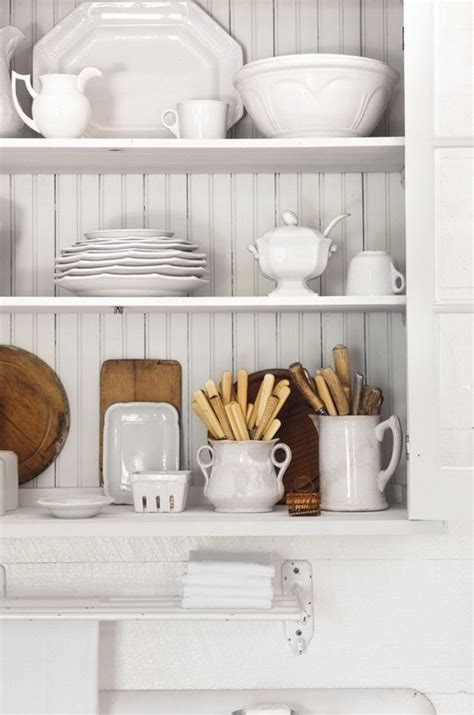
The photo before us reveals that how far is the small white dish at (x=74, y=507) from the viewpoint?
1.85 m

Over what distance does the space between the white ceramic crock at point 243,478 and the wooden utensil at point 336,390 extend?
0.44ft

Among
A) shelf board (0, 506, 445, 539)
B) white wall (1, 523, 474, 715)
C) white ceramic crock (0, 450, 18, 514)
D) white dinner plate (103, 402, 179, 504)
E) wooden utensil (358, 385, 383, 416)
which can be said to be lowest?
white wall (1, 523, 474, 715)

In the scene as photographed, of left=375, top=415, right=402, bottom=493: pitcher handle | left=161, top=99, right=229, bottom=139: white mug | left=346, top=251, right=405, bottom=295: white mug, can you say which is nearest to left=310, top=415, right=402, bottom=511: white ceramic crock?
left=375, top=415, right=402, bottom=493: pitcher handle

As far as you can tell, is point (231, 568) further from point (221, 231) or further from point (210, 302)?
point (221, 231)

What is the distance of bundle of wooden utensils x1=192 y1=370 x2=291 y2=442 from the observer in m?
1.93

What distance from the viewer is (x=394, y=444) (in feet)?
6.34

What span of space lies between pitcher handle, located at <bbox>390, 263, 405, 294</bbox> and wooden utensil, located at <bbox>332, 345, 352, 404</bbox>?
0.15 meters

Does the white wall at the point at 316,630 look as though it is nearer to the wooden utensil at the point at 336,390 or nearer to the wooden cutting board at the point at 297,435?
the wooden cutting board at the point at 297,435

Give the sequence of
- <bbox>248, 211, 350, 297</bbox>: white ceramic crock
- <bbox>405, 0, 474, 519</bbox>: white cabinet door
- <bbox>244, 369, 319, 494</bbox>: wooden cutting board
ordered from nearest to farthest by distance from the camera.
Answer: <bbox>405, 0, 474, 519</bbox>: white cabinet door, <bbox>248, 211, 350, 297</bbox>: white ceramic crock, <bbox>244, 369, 319, 494</bbox>: wooden cutting board

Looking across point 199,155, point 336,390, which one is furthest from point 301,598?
point 199,155

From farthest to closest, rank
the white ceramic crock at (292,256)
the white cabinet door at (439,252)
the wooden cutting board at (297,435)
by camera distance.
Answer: the wooden cutting board at (297,435), the white ceramic crock at (292,256), the white cabinet door at (439,252)

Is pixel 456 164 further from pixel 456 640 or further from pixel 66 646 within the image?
pixel 66 646

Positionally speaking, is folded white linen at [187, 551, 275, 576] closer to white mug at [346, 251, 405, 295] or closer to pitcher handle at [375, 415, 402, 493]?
pitcher handle at [375, 415, 402, 493]

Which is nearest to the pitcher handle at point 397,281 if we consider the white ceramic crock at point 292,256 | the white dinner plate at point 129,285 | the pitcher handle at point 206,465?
the white ceramic crock at point 292,256
